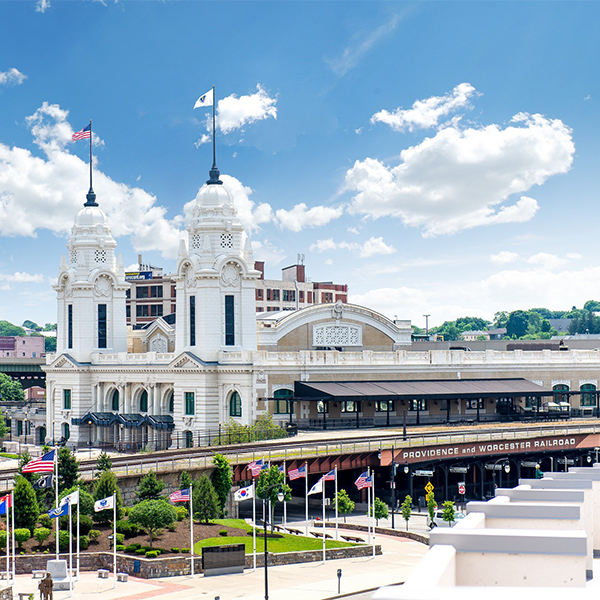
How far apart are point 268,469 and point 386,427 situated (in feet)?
107

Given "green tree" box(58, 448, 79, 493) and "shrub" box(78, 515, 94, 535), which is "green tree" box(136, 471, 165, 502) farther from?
"shrub" box(78, 515, 94, 535)

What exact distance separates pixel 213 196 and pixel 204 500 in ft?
133

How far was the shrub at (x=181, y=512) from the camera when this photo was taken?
180ft

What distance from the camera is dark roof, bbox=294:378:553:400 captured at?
85188mm

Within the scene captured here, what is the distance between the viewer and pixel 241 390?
8481 centimetres

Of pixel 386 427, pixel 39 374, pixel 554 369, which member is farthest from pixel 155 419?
pixel 39 374

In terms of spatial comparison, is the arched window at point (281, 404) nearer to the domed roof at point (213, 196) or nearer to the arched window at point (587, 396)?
the domed roof at point (213, 196)

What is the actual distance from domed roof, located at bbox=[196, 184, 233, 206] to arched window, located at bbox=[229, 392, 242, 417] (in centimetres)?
1830

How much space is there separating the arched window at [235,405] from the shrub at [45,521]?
3571cm

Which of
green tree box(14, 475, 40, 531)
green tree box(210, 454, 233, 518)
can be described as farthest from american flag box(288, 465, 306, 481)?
green tree box(14, 475, 40, 531)

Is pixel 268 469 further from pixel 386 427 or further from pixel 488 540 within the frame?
pixel 488 540

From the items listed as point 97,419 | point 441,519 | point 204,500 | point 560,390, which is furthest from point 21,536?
point 560,390

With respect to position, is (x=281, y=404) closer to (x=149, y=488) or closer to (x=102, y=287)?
(x=102, y=287)

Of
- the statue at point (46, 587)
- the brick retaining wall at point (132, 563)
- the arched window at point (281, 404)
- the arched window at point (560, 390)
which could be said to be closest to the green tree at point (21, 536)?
the brick retaining wall at point (132, 563)
